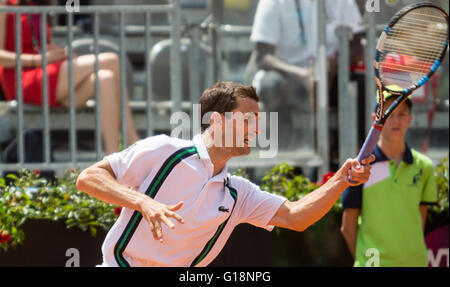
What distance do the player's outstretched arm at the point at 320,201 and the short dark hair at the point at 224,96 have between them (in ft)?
1.71

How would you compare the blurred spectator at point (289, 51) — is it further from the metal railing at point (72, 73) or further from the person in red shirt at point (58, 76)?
the person in red shirt at point (58, 76)

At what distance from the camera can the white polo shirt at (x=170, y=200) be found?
3.91 metres

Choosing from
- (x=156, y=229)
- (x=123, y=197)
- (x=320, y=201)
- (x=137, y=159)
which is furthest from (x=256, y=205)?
(x=156, y=229)

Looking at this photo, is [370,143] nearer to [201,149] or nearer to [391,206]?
[201,149]

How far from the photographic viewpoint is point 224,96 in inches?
161

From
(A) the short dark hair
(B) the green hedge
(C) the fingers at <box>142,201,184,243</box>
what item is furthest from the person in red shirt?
(C) the fingers at <box>142,201,184,243</box>

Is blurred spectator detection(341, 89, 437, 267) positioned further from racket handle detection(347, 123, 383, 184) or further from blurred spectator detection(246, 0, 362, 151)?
racket handle detection(347, 123, 383, 184)

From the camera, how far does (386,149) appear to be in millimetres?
5445

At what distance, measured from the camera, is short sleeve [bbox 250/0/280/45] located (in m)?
6.50

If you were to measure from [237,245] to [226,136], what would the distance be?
1562mm

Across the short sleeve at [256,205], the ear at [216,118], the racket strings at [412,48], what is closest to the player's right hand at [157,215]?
the ear at [216,118]

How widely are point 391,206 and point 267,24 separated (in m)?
1.83

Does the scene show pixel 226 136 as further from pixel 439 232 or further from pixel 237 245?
pixel 439 232
